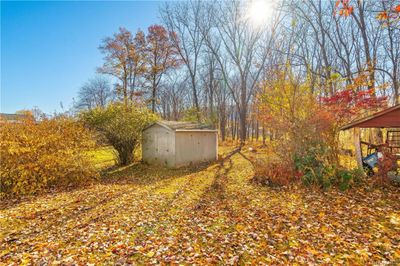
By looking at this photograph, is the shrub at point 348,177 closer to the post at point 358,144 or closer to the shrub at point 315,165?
the shrub at point 315,165

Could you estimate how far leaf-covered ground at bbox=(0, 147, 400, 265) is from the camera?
3.23 metres

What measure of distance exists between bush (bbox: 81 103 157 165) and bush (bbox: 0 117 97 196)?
1.99 m

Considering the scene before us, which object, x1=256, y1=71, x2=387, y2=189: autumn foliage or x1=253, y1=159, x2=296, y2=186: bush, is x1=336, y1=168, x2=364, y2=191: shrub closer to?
x1=256, y1=71, x2=387, y2=189: autumn foliage

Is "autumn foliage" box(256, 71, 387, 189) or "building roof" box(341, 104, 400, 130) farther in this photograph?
"autumn foliage" box(256, 71, 387, 189)

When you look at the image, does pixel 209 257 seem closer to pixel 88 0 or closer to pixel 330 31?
pixel 88 0

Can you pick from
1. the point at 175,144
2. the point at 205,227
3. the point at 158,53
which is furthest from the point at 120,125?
the point at 158,53

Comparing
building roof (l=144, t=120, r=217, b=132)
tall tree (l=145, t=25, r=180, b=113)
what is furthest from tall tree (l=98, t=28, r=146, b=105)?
building roof (l=144, t=120, r=217, b=132)

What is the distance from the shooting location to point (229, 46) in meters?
21.6

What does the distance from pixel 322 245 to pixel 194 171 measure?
22.7 ft

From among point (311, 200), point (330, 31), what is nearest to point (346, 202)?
point (311, 200)

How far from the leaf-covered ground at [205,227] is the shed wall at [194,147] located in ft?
13.8

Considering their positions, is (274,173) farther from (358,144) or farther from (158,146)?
(158,146)

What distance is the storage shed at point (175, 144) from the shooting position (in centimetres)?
1060

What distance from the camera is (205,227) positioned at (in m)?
4.18
